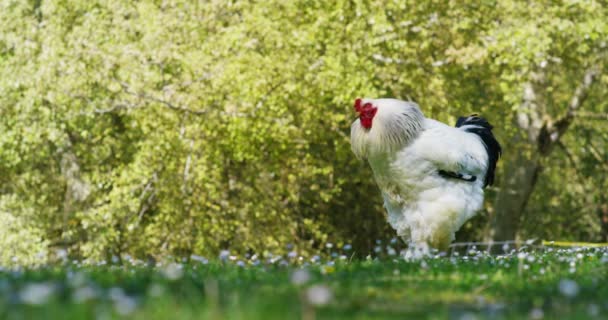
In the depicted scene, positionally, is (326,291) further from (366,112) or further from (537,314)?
(366,112)

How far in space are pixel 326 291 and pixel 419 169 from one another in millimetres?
6393

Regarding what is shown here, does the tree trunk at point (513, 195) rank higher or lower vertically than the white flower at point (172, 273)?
lower

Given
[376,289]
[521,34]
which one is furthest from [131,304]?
[521,34]

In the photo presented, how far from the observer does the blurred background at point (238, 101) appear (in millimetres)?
20734

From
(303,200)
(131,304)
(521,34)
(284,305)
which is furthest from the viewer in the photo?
(303,200)

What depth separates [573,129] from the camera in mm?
27875

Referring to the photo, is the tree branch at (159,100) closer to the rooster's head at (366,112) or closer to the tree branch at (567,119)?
the tree branch at (567,119)

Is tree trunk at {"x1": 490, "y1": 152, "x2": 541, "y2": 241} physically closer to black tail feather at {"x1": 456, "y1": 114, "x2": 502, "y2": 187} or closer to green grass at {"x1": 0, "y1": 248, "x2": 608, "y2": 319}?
black tail feather at {"x1": 456, "y1": 114, "x2": 502, "y2": 187}

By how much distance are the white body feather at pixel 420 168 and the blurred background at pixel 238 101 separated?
8.36m

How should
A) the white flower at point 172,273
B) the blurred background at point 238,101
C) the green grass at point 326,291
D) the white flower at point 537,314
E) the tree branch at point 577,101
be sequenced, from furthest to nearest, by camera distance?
the tree branch at point 577,101 → the blurred background at point 238,101 → the white flower at point 172,273 → the white flower at point 537,314 → the green grass at point 326,291

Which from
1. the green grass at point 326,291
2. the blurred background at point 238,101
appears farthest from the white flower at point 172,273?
the blurred background at point 238,101

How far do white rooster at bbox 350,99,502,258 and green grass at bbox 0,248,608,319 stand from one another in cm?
274

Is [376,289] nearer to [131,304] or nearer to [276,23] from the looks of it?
[131,304]

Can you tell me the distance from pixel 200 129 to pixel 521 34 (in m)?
8.19
